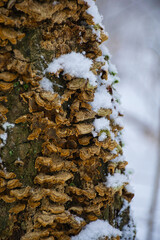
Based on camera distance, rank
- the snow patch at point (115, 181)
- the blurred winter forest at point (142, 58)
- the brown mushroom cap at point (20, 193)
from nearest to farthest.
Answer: the brown mushroom cap at point (20, 193)
the snow patch at point (115, 181)
the blurred winter forest at point (142, 58)

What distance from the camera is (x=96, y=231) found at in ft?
2.88

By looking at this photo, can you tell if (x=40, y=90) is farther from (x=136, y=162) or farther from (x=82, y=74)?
(x=136, y=162)

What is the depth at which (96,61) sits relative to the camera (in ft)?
3.05

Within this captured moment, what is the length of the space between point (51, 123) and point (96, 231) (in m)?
0.51

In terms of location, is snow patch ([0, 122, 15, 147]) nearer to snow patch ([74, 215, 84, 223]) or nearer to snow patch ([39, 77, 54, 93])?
snow patch ([39, 77, 54, 93])

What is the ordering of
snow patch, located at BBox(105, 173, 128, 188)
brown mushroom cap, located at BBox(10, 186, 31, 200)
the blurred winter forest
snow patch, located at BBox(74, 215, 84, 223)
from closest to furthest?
brown mushroom cap, located at BBox(10, 186, 31, 200) → snow patch, located at BBox(74, 215, 84, 223) → snow patch, located at BBox(105, 173, 128, 188) → the blurred winter forest

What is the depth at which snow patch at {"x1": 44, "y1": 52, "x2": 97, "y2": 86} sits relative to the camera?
0.83m

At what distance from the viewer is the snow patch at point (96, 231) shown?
0.86 m

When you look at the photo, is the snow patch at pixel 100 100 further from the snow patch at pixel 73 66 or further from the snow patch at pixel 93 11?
the snow patch at pixel 93 11

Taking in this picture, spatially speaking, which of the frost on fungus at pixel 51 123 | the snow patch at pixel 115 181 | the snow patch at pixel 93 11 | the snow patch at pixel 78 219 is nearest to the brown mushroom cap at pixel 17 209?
the frost on fungus at pixel 51 123

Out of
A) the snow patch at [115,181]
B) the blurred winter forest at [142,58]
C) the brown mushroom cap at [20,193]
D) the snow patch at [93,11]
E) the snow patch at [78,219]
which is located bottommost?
the snow patch at [78,219]

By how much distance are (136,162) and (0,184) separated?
10059 millimetres

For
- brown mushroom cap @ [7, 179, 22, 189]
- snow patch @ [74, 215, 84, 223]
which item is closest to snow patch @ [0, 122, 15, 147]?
brown mushroom cap @ [7, 179, 22, 189]

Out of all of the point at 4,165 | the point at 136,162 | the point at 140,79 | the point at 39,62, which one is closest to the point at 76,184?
the point at 4,165
